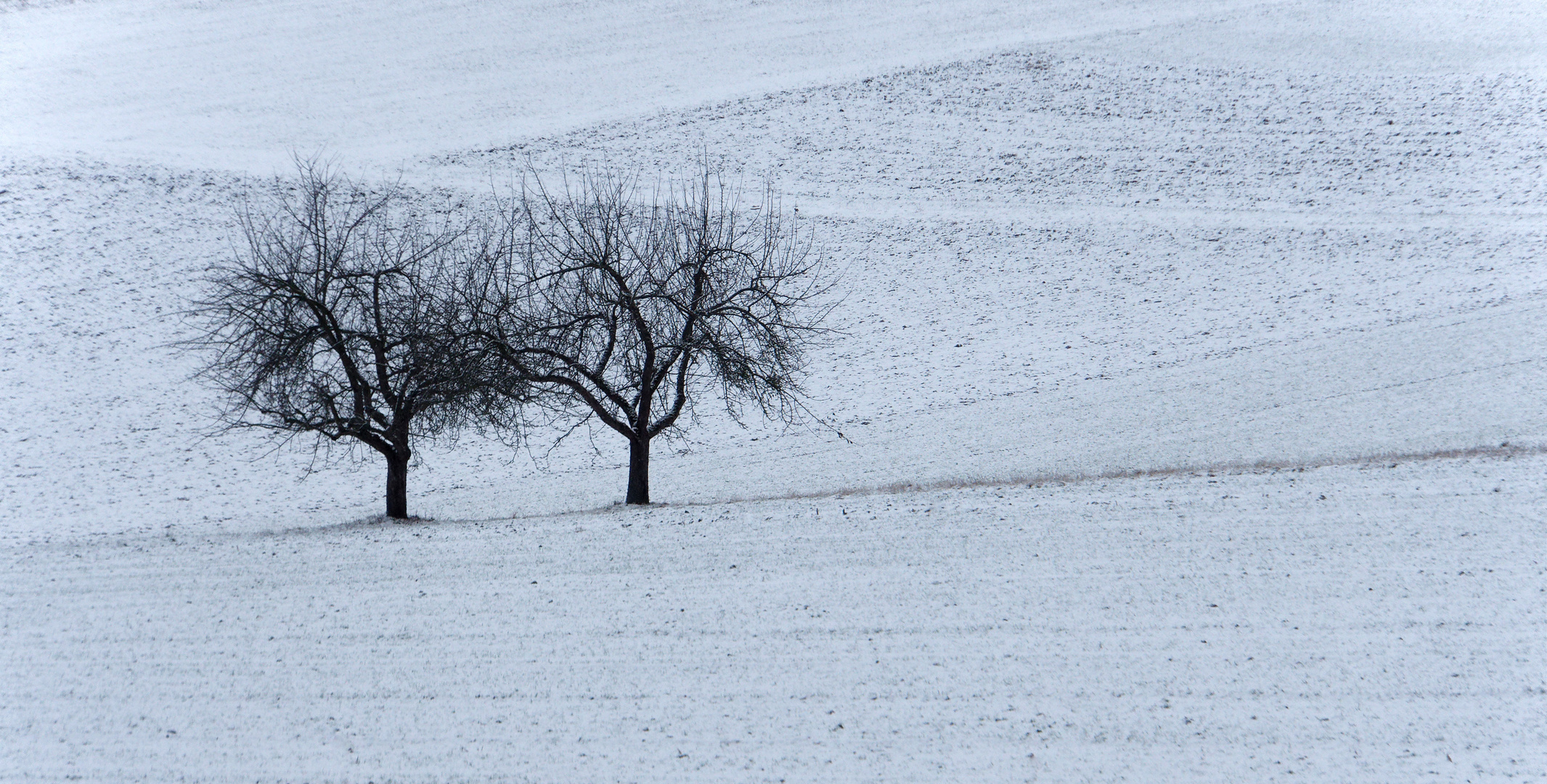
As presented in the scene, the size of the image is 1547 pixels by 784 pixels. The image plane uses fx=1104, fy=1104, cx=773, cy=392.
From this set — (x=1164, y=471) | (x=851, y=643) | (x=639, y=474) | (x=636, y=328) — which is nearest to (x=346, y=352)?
(x=636, y=328)

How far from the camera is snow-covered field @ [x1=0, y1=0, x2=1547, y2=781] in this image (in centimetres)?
897

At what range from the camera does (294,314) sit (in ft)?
46.6

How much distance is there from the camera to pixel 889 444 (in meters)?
19.7

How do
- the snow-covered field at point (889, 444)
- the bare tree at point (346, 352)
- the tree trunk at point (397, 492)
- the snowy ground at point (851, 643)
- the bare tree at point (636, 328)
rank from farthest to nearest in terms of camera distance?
1. the tree trunk at point (397, 492)
2. the bare tree at point (636, 328)
3. the bare tree at point (346, 352)
4. the snow-covered field at point (889, 444)
5. the snowy ground at point (851, 643)

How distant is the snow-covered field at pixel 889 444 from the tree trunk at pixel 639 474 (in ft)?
5.43

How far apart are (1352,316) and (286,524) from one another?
2064 cm

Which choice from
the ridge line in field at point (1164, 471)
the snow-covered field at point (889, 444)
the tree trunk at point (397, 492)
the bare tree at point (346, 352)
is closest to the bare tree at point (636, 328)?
the bare tree at point (346, 352)

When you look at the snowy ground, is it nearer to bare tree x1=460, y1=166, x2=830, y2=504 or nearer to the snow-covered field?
the snow-covered field

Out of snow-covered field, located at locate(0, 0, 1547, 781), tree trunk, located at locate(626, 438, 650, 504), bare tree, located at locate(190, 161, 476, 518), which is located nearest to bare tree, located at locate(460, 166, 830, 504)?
tree trunk, located at locate(626, 438, 650, 504)

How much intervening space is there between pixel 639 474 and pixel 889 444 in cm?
558

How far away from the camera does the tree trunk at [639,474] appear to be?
51.5ft

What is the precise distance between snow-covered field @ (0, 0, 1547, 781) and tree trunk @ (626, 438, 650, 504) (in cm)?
166

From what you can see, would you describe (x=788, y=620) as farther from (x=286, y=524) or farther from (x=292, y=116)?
(x=292, y=116)

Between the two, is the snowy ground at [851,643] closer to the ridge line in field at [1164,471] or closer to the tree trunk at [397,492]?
the ridge line in field at [1164,471]
